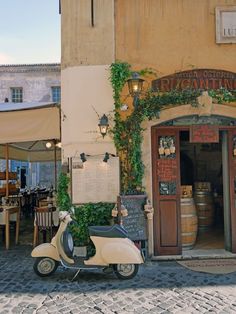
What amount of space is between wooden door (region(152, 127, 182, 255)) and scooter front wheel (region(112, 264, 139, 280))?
4.40 ft

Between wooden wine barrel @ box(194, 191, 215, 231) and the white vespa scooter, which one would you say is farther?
wooden wine barrel @ box(194, 191, 215, 231)

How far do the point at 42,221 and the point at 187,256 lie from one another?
123 inches

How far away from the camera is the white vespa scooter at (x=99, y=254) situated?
508cm

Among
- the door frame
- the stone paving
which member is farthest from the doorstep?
the stone paving

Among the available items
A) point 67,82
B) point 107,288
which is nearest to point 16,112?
point 67,82

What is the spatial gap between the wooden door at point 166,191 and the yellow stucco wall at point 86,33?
1850mm

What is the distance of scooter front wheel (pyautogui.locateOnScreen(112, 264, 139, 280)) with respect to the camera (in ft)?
17.0

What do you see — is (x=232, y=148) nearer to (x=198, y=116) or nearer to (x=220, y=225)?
(x=198, y=116)

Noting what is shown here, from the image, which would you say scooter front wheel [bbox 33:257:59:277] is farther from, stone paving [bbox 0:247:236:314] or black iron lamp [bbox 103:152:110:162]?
black iron lamp [bbox 103:152:110:162]

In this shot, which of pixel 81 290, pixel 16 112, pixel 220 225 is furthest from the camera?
pixel 220 225

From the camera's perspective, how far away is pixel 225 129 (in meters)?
6.65

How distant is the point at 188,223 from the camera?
22.2ft

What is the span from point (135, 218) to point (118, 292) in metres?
1.53

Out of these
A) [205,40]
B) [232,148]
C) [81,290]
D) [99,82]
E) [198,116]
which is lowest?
[81,290]
